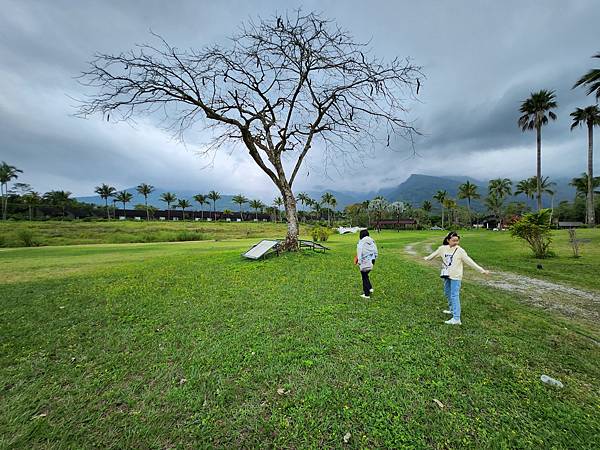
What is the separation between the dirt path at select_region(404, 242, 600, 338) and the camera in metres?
5.88

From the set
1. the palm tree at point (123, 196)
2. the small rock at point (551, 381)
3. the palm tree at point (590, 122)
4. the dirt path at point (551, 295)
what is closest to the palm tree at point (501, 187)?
the palm tree at point (590, 122)

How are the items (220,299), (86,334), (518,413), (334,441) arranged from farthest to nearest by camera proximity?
1. (220,299)
2. (86,334)
3. (518,413)
4. (334,441)

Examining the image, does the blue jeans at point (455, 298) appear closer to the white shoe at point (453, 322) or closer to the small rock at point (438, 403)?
the white shoe at point (453, 322)

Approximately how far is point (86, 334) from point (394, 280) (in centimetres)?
777

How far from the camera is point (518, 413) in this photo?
2.65 metres

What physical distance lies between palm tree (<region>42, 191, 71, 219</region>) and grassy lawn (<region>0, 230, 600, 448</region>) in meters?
85.9

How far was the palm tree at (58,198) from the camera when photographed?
7031 centimetres

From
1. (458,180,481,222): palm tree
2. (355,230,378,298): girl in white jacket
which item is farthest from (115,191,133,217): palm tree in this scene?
(355,230,378,298): girl in white jacket

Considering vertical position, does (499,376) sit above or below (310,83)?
below

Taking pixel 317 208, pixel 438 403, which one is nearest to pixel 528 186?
pixel 317 208

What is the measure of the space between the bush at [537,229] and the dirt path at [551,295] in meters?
5.67

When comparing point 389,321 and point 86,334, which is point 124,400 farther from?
point 389,321

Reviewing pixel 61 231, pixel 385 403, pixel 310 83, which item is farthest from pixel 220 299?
pixel 61 231

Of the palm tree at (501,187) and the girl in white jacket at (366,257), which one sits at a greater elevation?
the palm tree at (501,187)
